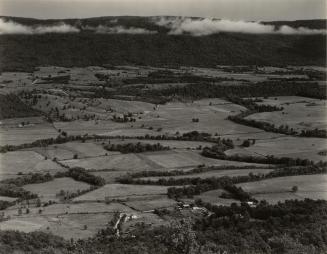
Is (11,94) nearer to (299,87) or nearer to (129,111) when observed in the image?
(129,111)

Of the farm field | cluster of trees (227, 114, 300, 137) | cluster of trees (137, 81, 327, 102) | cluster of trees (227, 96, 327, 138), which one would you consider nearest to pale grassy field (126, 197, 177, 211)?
the farm field

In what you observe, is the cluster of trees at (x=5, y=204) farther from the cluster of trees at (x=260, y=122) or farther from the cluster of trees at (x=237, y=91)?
the cluster of trees at (x=237, y=91)

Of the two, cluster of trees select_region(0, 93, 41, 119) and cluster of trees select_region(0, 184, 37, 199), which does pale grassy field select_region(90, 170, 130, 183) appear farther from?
cluster of trees select_region(0, 93, 41, 119)

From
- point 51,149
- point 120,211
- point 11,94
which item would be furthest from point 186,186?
point 11,94

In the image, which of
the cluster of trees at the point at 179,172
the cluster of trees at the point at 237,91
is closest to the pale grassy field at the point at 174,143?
the cluster of trees at the point at 179,172

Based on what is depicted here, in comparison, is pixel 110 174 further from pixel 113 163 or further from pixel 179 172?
pixel 179 172

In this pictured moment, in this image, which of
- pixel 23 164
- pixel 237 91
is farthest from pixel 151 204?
pixel 237 91
